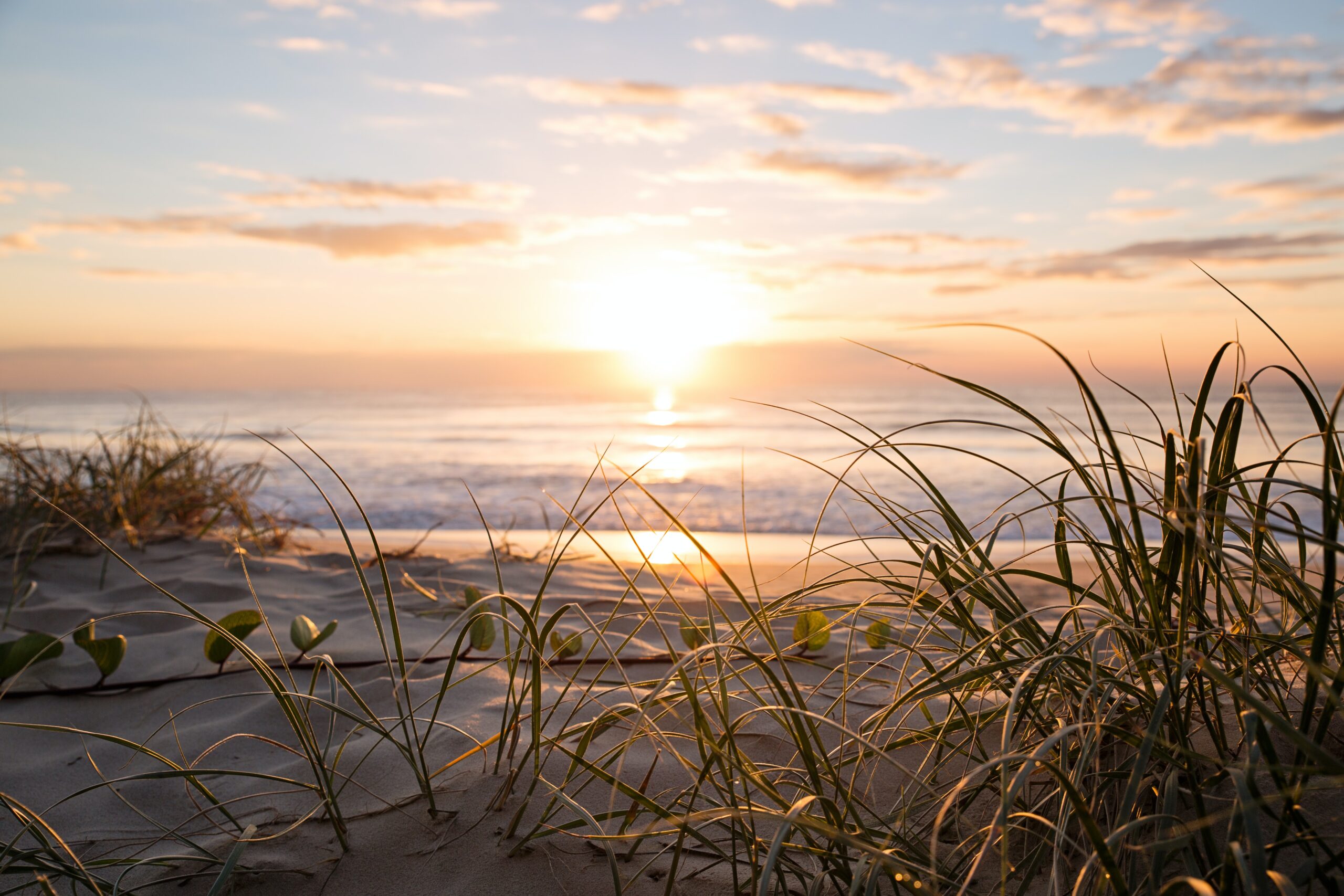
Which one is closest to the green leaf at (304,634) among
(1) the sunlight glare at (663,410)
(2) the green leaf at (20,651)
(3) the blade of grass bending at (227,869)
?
(2) the green leaf at (20,651)

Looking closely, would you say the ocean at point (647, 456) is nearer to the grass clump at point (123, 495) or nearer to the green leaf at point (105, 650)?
the grass clump at point (123, 495)

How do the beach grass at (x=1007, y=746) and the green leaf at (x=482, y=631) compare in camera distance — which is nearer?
the beach grass at (x=1007, y=746)

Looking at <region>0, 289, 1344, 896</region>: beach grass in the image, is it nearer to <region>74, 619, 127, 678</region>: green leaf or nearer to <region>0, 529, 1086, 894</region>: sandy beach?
<region>0, 529, 1086, 894</region>: sandy beach

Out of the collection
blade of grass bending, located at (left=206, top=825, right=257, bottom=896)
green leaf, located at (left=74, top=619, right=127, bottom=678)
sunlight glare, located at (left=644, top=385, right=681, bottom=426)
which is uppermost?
blade of grass bending, located at (left=206, top=825, right=257, bottom=896)

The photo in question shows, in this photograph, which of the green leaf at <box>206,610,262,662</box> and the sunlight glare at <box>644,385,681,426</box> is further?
the sunlight glare at <box>644,385,681,426</box>

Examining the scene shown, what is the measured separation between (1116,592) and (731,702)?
33.2 inches

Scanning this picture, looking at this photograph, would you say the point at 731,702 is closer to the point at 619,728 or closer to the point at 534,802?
the point at 619,728

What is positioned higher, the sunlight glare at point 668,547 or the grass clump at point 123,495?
the grass clump at point 123,495

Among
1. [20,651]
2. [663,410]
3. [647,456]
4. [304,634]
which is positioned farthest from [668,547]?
[663,410]

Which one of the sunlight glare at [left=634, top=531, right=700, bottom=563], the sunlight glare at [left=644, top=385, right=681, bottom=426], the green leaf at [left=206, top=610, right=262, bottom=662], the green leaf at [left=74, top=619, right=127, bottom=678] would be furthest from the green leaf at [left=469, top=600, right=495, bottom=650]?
the sunlight glare at [left=644, top=385, right=681, bottom=426]

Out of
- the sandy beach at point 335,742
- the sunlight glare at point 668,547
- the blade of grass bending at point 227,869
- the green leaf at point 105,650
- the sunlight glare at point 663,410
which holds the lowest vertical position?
the sunlight glare at point 663,410

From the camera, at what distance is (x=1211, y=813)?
1100 mm

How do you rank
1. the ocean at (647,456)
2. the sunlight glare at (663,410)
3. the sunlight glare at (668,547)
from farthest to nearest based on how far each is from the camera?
1. the sunlight glare at (663,410)
2. the ocean at (647,456)
3. the sunlight glare at (668,547)

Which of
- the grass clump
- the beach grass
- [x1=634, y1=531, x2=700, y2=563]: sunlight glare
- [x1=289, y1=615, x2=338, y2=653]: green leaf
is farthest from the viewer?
[x1=634, y1=531, x2=700, y2=563]: sunlight glare
